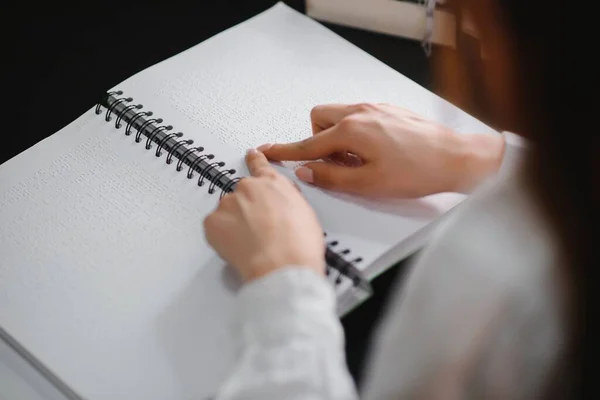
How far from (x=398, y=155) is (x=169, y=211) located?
21 cm

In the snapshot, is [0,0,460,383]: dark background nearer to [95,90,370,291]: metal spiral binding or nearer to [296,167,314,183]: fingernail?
[95,90,370,291]: metal spiral binding

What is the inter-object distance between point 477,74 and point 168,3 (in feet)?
1.52

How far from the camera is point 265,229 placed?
66cm

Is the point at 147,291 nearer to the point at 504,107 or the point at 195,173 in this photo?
the point at 195,173

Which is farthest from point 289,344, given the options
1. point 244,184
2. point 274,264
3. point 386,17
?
point 386,17

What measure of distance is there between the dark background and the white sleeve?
40 cm

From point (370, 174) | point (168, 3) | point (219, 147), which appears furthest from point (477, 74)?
point (168, 3)

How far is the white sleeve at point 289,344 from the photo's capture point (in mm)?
552

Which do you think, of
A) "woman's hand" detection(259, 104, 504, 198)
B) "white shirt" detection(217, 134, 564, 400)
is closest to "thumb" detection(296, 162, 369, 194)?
"woman's hand" detection(259, 104, 504, 198)

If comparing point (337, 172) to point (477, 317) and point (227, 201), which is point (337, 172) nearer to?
point (227, 201)

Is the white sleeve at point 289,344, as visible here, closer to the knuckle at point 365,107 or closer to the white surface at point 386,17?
the knuckle at point 365,107

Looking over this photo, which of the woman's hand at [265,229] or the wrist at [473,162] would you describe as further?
the wrist at [473,162]

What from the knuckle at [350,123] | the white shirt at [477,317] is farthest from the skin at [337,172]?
the white shirt at [477,317]

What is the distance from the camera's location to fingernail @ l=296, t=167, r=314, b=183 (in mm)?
771
